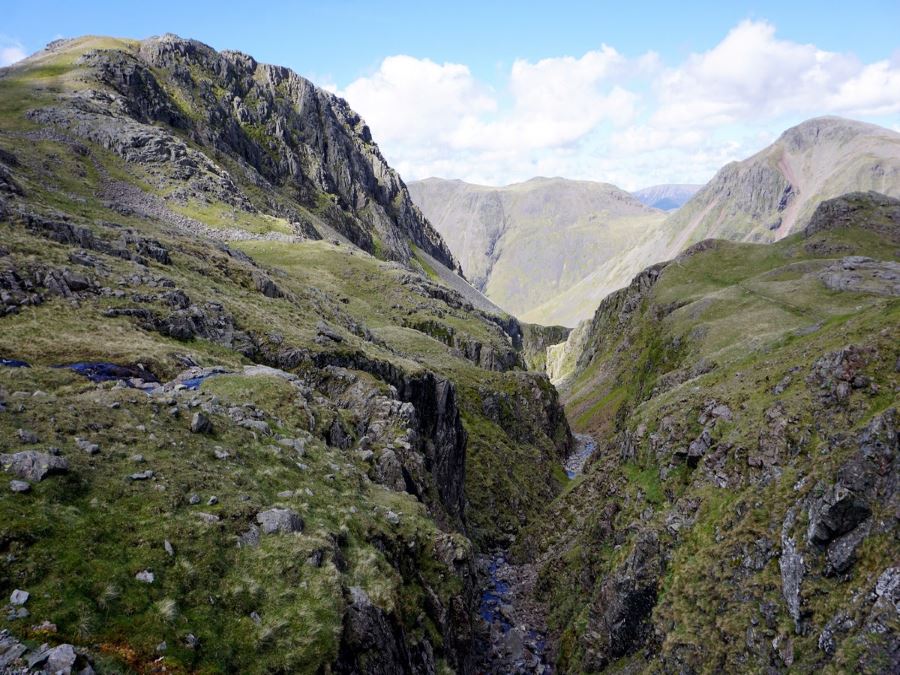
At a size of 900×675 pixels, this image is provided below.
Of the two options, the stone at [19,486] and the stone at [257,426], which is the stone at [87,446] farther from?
the stone at [257,426]

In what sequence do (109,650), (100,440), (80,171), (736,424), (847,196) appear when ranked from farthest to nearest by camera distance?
(847,196) < (80,171) < (736,424) < (100,440) < (109,650)

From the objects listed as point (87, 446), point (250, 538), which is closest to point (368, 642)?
point (250, 538)

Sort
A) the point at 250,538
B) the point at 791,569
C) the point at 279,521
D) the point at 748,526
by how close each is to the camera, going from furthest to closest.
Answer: the point at 748,526 → the point at 791,569 → the point at 279,521 → the point at 250,538

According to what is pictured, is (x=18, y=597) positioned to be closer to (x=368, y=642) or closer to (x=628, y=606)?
(x=368, y=642)

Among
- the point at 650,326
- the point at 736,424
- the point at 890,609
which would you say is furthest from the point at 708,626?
the point at 650,326

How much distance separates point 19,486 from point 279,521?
8138mm

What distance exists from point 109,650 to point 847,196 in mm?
173171

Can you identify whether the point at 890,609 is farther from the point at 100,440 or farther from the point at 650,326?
the point at 650,326

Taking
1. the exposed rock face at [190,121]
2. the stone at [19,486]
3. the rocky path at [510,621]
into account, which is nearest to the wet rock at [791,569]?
the rocky path at [510,621]

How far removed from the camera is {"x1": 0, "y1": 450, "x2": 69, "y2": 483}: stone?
15938mm

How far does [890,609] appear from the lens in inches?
670

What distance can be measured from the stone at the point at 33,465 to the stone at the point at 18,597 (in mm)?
4386

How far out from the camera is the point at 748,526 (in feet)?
88.2

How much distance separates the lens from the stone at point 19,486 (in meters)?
15.2
